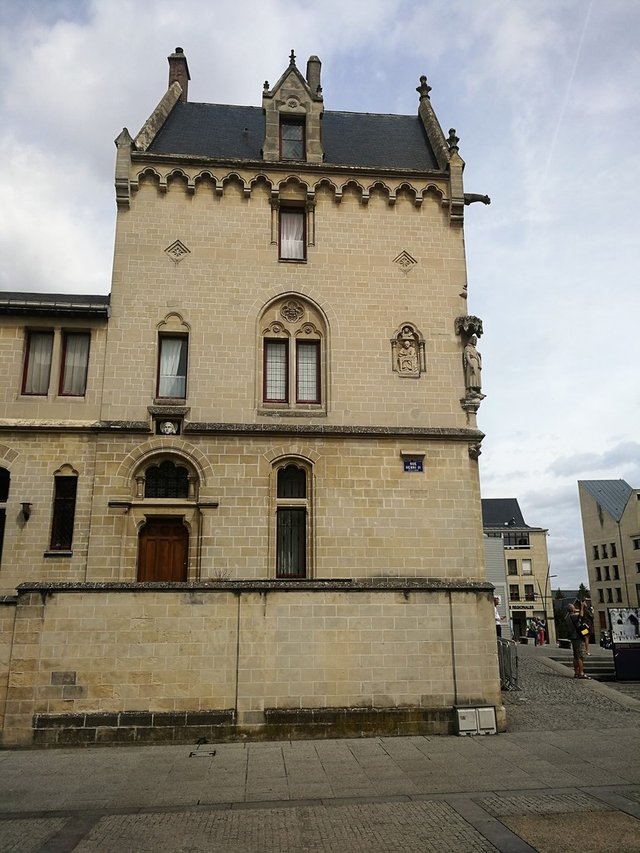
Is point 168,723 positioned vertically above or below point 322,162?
below

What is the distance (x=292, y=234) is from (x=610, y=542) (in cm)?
7273

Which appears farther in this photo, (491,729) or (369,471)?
(369,471)

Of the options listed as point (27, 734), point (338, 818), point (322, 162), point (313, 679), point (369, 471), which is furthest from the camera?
point (322, 162)

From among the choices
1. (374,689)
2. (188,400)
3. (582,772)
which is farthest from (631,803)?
(188,400)

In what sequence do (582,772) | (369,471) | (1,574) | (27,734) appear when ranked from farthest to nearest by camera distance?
(369,471) < (1,574) < (27,734) < (582,772)

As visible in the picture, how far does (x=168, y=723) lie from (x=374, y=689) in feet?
12.2

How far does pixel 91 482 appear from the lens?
1733 cm

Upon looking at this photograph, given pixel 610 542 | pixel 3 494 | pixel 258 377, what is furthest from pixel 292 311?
pixel 610 542

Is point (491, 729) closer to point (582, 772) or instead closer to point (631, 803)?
point (582, 772)

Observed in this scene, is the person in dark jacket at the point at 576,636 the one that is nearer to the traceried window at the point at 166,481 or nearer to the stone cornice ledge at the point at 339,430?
the stone cornice ledge at the point at 339,430

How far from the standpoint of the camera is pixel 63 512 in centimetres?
1728

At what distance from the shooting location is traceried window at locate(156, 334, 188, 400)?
18484mm

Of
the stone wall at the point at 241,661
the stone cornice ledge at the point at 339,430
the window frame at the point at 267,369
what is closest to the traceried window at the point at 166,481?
the stone cornice ledge at the point at 339,430

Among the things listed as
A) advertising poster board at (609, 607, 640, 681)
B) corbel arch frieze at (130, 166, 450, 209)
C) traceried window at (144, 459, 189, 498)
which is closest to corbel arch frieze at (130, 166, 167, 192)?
corbel arch frieze at (130, 166, 450, 209)
